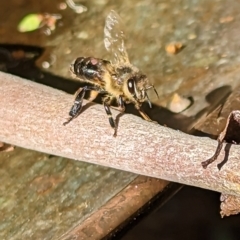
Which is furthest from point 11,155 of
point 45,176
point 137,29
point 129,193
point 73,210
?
point 137,29

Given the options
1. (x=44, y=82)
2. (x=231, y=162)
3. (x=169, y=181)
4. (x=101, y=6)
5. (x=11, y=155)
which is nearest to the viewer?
(x=231, y=162)

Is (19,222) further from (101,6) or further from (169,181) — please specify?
(101,6)

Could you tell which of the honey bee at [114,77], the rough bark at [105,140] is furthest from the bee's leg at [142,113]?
the rough bark at [105,140]

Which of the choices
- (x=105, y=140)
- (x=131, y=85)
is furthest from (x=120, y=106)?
(x=105, y=140)

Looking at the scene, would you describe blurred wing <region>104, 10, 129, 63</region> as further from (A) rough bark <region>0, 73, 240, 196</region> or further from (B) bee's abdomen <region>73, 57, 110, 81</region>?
(A) rough bark <region>0, 73, 240, 196</region>

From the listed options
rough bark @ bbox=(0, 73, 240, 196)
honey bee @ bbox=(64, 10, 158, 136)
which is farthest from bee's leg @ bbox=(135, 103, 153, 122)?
rough bark @ bbox=(0, 73, 240, 196)

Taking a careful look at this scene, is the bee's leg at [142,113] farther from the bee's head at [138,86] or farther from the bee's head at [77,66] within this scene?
the bee's head at [77,66]
